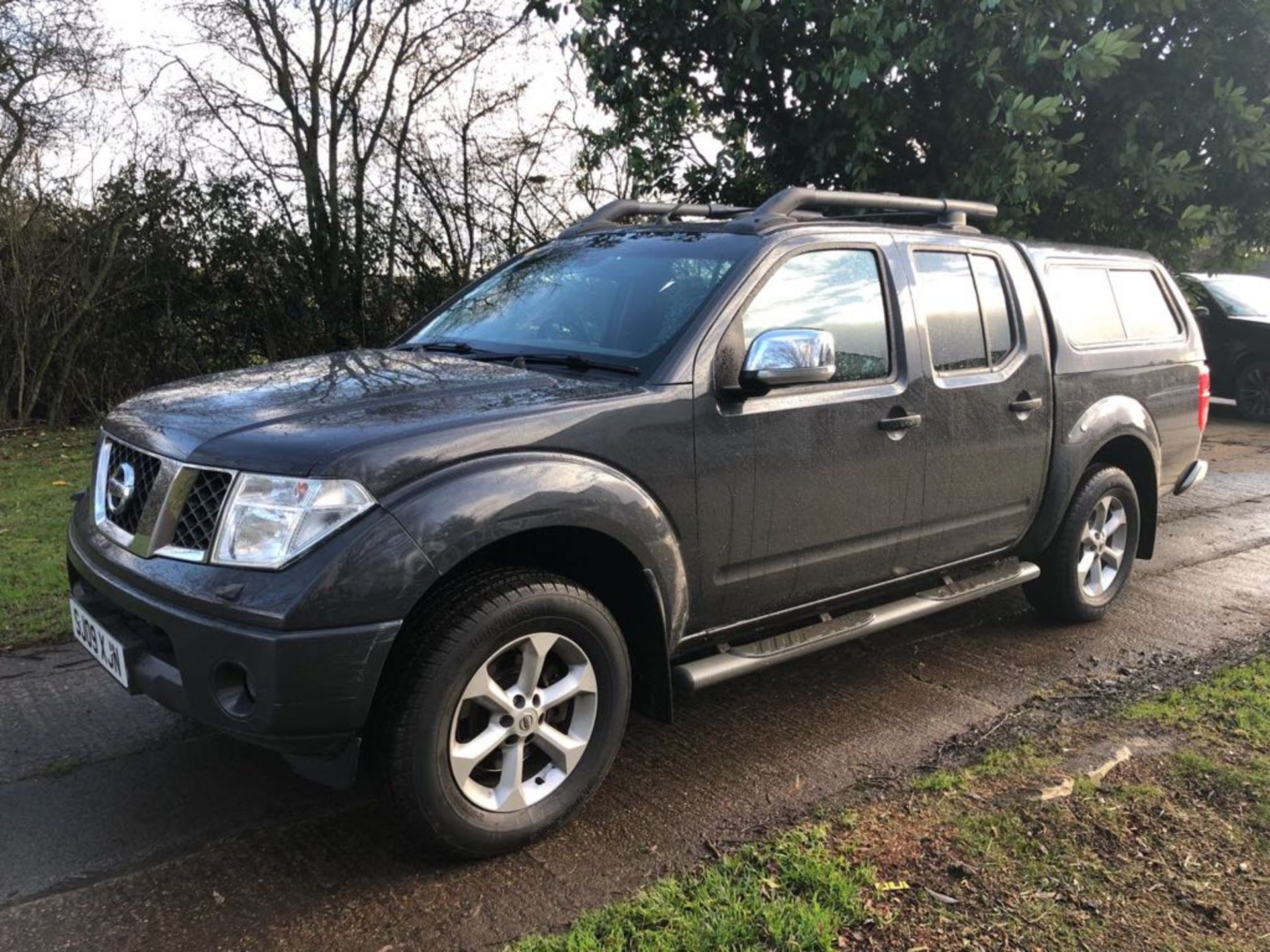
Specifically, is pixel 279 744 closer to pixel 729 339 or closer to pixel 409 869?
pixel 409 869

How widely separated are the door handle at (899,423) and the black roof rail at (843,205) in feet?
2.75

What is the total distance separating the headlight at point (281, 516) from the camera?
8.18 feet

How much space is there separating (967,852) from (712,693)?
4.58ft

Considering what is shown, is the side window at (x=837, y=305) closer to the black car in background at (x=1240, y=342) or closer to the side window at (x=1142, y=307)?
the side window at (x=1142, y=307)

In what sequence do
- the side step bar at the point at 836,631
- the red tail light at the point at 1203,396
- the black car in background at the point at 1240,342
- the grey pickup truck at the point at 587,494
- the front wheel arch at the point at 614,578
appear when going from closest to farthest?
the grey pickup truck at the point at 587,494 < the front wheel arch at the point at 614,578 < the side step bar at the point at 836,631 < the red tail light at the point at 1203,396 < the black car in background at the point at 1240,342

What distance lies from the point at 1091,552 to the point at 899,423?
5.99ft

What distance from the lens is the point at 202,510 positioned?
264cm

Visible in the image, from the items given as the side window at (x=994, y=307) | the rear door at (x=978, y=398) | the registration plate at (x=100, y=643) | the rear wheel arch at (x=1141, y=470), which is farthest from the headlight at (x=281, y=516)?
the rear wheel arch at (x=1141, y=470)

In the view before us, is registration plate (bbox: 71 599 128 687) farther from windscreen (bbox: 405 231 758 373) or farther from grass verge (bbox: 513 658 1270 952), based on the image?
windscreen (bbox: 405 231 758 373)

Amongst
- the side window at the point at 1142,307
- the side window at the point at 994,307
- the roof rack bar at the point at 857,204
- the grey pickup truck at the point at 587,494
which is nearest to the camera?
the grey pickup truck at the point at 587,494

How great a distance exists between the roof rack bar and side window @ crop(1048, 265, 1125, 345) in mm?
483

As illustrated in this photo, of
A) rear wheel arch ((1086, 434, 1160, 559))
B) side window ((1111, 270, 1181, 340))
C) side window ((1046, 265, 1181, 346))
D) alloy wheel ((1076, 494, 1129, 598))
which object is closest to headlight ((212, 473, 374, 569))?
side window ((1046, 265, 1181, 346))

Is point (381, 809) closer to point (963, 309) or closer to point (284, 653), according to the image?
point (284, 653)

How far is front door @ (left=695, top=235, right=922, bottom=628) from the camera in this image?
328 centimetres
